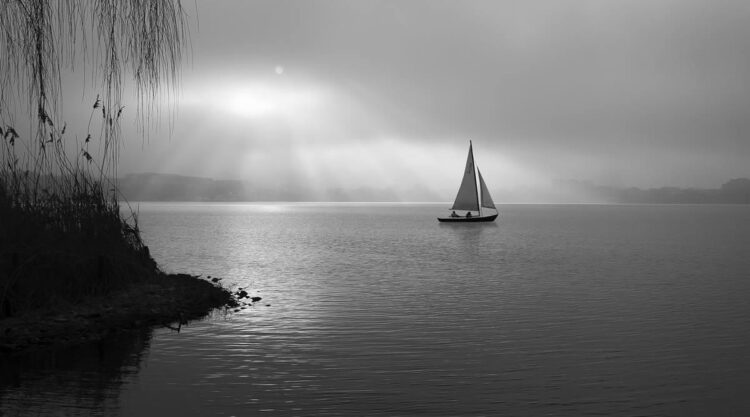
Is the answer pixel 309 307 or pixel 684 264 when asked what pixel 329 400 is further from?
pixel 684 264

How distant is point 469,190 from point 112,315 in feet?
356

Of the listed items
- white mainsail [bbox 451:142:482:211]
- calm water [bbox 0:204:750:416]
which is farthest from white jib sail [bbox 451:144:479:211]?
calm water [bbox 0:204:750:416]

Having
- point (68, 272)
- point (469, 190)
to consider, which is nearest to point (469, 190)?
point (469, 190)

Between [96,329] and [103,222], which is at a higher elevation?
[103,222]

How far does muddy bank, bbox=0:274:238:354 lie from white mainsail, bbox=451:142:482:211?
321 ft

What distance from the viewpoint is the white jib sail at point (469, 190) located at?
125 meters

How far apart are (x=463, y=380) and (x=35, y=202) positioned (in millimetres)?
15834

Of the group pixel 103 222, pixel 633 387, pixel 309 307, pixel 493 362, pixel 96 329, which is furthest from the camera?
pixel 309 307

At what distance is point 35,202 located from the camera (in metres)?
21.4

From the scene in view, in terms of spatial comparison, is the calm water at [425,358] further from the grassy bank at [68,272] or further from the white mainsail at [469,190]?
the white mainsail at [469,190]

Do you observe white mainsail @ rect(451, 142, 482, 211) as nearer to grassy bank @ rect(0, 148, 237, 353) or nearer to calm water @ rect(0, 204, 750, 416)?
calm water @ rect(0, 204, 750, 416)

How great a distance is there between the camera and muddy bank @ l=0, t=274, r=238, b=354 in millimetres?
19297

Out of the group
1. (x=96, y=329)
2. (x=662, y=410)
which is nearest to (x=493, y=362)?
(x=662, y=410)

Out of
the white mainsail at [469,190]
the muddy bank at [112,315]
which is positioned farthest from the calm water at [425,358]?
the white mainsail at [469,190]
